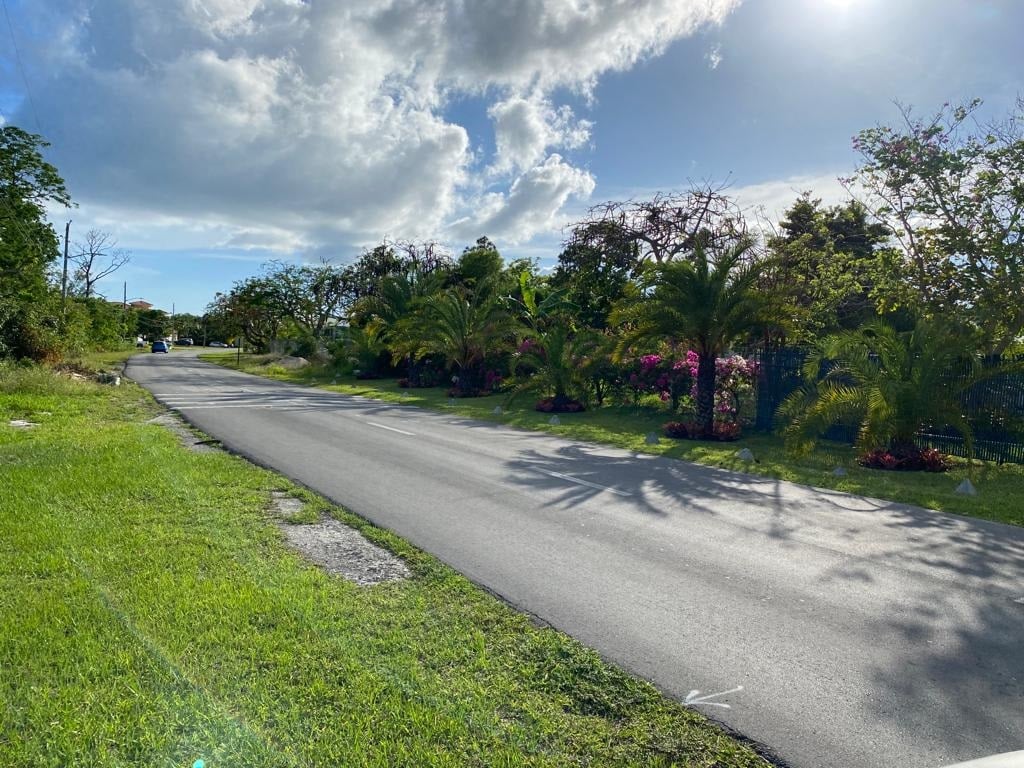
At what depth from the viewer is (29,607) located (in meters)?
4.43

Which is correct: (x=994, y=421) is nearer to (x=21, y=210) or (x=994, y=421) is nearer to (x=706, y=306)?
(x=706, y=306)

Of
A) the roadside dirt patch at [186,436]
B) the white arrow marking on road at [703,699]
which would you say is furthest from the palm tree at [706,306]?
the white arrow marking on road at [703,699]

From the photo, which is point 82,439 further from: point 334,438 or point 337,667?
point 337,667

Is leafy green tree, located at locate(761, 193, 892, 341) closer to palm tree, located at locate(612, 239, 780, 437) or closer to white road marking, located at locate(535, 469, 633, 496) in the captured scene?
palm tree, located at locate(612, 239, 780, 437)

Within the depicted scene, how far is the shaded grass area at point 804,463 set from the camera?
29.8ft

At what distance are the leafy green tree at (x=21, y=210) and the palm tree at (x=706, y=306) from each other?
27525mm

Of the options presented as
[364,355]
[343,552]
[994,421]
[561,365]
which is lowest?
[343,552]

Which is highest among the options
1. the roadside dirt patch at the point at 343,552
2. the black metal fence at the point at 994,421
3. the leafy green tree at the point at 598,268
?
the leafy green tree at the point at 598,268

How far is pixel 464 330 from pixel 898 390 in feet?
55.4

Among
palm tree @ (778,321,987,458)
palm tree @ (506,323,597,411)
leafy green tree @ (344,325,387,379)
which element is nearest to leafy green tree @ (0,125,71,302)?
leafy green tree @ (344,325,387,379)

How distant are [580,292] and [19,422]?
60.9 feet

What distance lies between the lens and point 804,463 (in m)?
12.1

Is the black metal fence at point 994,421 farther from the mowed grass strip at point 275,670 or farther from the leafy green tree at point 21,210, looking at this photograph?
the leafy green tree at point 21,210

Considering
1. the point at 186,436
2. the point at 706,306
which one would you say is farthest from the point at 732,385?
the point at 186,436
